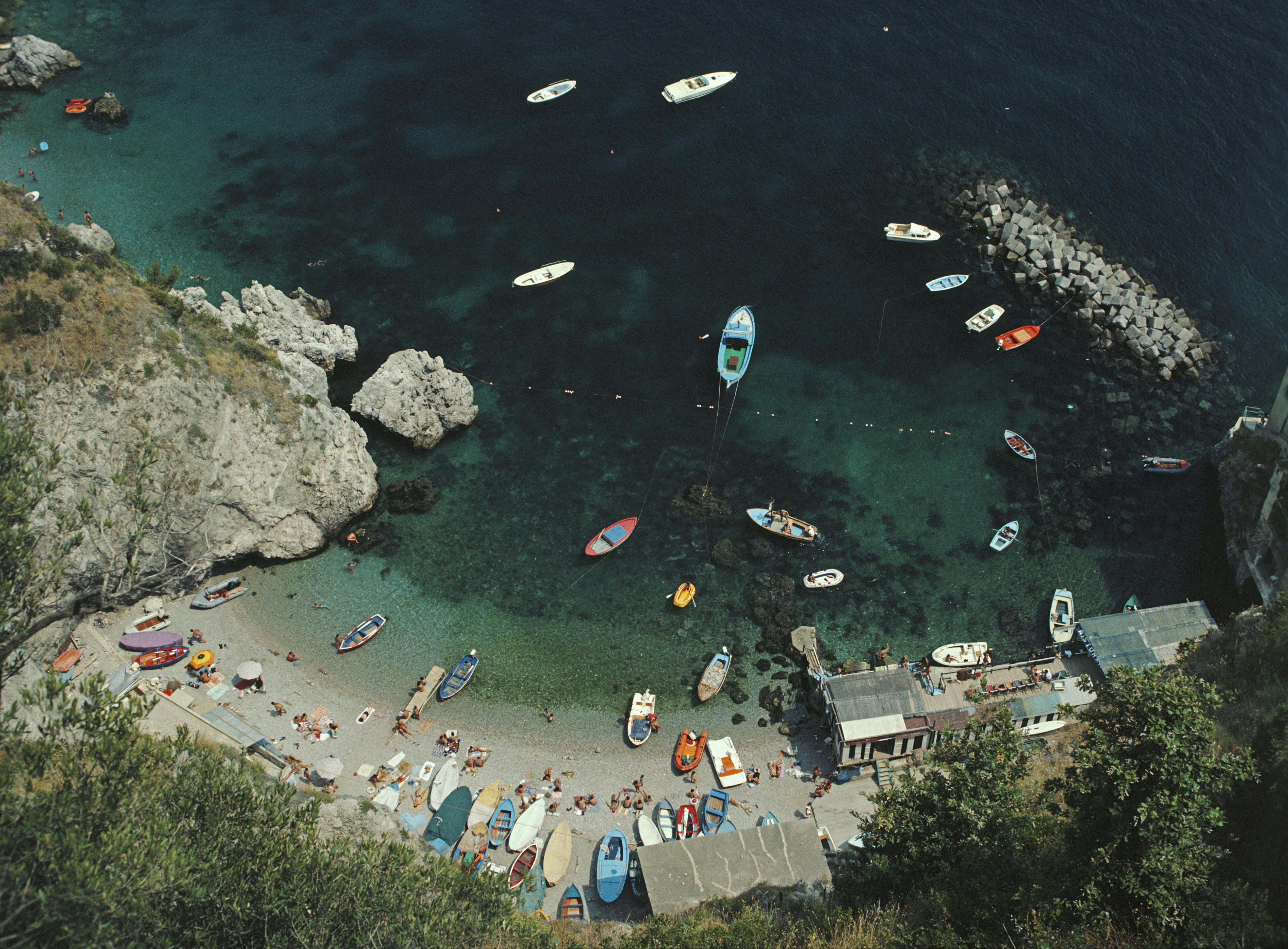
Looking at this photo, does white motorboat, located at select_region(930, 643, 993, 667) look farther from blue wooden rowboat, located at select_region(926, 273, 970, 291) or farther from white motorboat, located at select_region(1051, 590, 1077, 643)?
blue wooden rowboat, located at select_region(926, 273, 970, 291)

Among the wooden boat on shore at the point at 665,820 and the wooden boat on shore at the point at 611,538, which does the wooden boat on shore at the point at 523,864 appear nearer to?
the wooden boat on shore at the point at 665,820

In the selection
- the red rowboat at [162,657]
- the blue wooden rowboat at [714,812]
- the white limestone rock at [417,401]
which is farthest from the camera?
the white limestone rock at [417,401]

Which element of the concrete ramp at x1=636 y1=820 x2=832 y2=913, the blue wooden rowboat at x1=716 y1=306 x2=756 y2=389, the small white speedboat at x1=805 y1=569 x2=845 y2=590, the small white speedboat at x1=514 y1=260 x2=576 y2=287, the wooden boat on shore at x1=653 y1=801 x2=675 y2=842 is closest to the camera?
the concrete ramp at x1=636 y1=820 x2=832 y2=913

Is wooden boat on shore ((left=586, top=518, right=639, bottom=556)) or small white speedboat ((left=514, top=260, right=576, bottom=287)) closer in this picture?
wooden boat on shore ((left=586, top=518, right=639, bottom=556))

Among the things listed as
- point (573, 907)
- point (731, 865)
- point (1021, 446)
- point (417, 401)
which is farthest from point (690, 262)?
point (573, 907)

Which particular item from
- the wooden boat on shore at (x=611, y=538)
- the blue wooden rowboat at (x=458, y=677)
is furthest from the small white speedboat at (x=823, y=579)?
the blue wooden rowboat at (x=458, y=677)

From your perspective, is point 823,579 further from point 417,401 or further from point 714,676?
point 417,401

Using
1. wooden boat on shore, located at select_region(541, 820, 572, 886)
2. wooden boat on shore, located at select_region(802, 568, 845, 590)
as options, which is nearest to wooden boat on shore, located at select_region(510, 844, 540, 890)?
wooden boat on shore, located at select_region(541, 820, 572, 886)
